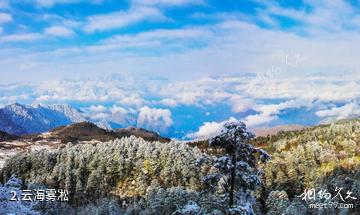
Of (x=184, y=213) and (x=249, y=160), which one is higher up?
(x=249, y=160)

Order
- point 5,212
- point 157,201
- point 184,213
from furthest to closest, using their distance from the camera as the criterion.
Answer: point 157,201
point 184,213
point 5,212

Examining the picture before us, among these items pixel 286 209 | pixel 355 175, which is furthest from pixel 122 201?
pixel 355 175

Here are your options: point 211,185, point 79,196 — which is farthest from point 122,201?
point 211,185

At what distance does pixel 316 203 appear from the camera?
13725 cm

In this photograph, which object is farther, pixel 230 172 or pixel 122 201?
pixel 122 201

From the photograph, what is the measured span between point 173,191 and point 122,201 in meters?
41.3

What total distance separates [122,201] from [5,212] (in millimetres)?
162255

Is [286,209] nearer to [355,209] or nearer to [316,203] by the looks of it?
[316,203]

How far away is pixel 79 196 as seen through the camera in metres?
199

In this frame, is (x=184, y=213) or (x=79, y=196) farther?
(x=79, y=196)

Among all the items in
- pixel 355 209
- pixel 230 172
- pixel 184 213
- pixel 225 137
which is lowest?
pixel 355 209

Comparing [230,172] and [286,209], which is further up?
[230,172]

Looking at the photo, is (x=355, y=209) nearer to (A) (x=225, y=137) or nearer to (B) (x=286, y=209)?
(B) (x=286, y=209)

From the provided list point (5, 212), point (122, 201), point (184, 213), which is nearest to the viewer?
point (5, 212)
